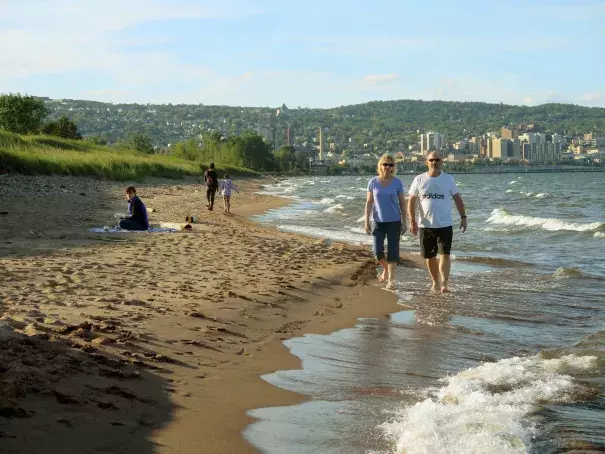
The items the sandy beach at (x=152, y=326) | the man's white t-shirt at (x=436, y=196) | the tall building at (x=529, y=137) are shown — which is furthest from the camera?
the tall building at (x=529, y=137)

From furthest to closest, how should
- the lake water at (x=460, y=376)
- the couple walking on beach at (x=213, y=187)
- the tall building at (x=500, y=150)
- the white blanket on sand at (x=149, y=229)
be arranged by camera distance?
the tall building at (x=500, y=150)
the couple walking on beach at (x=213, y=187)
the white blanket on sand at (x=149, y=229)
the lake water at (x=460, y=376)

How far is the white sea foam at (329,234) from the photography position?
19.1 metres

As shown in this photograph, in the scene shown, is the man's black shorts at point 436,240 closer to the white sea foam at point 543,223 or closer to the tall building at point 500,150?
the white sea foam at point 543,223

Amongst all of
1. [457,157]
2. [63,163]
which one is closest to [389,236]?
[63,163]

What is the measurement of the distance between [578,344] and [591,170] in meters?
179

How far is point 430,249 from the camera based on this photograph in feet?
33.2

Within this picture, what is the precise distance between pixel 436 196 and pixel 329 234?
11.0 metres

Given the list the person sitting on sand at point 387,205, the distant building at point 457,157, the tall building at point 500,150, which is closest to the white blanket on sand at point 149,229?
the person sitting on sand at point 387,205

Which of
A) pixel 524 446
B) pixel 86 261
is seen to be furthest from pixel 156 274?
pixel 524 446

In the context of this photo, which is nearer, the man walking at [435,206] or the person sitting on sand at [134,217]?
the man walking at [435,206]

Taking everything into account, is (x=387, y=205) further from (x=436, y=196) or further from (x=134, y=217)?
(x=134, y=217)

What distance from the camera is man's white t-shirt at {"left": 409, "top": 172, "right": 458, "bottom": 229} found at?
388 inches

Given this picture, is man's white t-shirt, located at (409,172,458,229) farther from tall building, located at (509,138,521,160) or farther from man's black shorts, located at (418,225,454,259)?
tall building, located at (509,138,521,160)

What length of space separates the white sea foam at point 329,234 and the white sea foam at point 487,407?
11.7 metres
